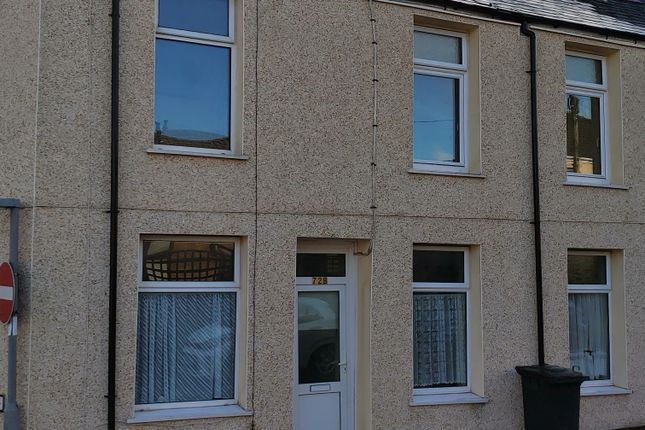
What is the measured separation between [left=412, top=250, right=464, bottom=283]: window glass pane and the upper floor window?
102 inches

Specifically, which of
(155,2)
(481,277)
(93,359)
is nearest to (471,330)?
(481,277)

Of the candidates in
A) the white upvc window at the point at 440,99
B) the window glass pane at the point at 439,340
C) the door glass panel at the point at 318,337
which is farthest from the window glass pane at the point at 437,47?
the door glass panel at the point at 318,337

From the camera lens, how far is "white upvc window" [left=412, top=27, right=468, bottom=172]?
8.99 m

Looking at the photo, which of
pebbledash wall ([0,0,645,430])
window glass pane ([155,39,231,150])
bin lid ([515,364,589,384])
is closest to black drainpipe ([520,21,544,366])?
pebbledash wall ([0,0,645,430])

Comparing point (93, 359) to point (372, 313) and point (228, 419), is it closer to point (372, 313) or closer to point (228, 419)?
point (228, 419)

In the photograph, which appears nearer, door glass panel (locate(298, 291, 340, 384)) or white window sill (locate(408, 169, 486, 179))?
door glass panel (locate(298, 291, 340, 384))

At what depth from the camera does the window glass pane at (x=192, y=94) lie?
766 centimetres

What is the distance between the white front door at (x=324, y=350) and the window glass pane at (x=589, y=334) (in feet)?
10.3

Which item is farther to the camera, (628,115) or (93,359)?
(628,115)

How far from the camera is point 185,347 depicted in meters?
7.58

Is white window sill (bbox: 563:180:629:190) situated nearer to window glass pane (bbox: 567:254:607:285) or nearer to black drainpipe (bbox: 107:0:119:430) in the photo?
window glass pane (bbox: 567:254:607:285)

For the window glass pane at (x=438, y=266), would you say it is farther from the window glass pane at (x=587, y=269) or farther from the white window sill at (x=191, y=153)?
the white window sill at (x=191, y=153)

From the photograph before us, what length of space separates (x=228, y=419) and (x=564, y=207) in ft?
15.9

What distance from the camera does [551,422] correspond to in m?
8.25
